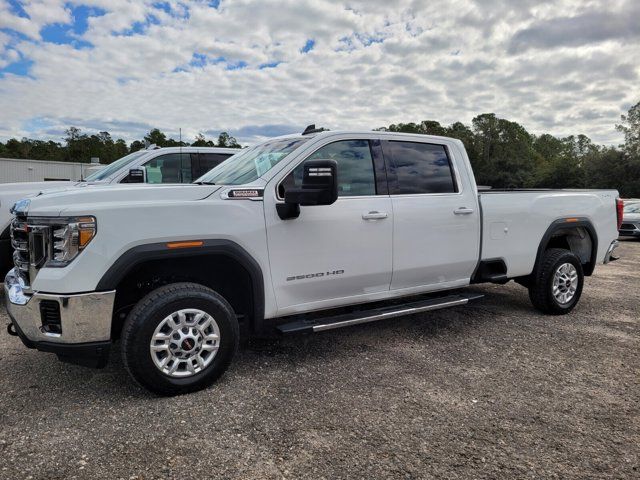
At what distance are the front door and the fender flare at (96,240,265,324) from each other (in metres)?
0.15

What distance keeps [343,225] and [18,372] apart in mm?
2801

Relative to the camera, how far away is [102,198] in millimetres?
3307

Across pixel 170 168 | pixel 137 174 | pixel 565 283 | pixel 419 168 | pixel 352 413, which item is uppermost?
pixel 170 168

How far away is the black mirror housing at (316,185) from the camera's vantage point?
329 cm

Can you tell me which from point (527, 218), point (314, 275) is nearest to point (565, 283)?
point (527, 218)

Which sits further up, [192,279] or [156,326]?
[192,279]

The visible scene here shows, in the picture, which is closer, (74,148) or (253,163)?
(253,163)

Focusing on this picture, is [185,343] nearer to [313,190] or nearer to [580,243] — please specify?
[313,190]

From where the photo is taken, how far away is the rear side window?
4.41 m

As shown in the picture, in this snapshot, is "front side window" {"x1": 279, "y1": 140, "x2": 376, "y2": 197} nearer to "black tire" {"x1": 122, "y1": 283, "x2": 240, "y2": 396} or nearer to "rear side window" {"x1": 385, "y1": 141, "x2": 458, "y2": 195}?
"rear side window" {"x1": 385, "y1": 141, "x2": 458, "y2": 195}

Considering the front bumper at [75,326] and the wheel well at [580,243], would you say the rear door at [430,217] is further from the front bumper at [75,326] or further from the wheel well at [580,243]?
the front bumper at [75,326]

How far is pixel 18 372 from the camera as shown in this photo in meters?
3.86

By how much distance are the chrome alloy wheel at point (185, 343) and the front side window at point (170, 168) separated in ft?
14.4

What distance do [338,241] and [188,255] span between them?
1.19 m
